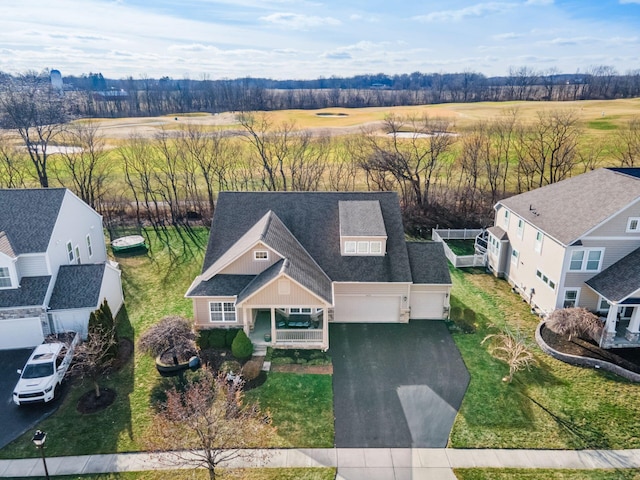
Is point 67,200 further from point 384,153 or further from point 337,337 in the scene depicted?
point 384,153

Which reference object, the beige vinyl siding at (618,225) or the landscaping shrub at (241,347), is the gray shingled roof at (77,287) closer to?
the landscaping shrub at (241,347)

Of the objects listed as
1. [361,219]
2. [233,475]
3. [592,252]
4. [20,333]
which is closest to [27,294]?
[20,333]

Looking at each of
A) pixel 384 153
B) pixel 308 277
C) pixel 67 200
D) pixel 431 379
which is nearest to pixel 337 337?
pixel 308 277

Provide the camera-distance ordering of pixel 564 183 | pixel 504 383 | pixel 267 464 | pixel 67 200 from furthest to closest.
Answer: pixel 564 183, pixel 67 200, pixel 504 383, pixel 267 464

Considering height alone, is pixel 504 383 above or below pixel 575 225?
below

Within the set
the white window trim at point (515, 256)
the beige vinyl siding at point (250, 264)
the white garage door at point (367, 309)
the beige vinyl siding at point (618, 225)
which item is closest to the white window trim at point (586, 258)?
the beige vinyl siding at point (618, 225)

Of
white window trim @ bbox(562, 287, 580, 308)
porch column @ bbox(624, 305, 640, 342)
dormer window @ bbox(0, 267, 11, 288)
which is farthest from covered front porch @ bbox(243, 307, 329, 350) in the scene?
porch column @ bbox(624, 305, 640, 342)

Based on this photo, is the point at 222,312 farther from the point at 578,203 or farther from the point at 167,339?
the point at 578,203
